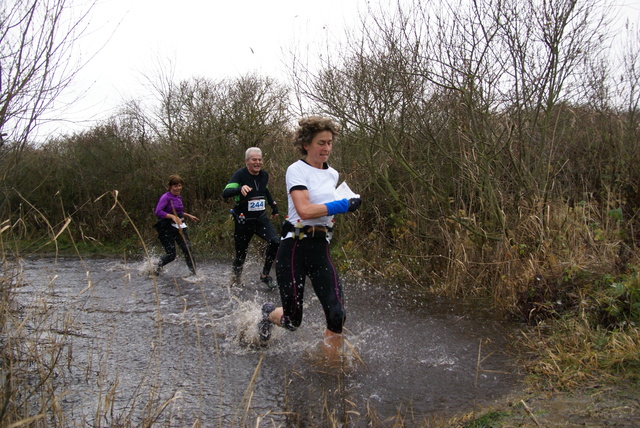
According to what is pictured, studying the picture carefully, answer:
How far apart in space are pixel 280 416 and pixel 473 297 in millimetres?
4105

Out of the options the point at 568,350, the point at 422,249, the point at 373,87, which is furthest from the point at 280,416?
the point at 373,87

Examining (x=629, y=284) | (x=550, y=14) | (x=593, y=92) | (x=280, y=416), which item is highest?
(x=550, y=14)

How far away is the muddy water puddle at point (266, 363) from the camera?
3510mm

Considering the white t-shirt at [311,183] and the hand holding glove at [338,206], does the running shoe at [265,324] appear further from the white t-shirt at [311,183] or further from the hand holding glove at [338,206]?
the hand holding glove at [338,206]

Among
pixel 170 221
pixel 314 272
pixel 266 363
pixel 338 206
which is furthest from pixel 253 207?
pixel 338 206

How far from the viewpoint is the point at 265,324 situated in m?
4.84

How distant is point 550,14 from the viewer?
6844mm

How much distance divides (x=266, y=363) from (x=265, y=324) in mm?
356

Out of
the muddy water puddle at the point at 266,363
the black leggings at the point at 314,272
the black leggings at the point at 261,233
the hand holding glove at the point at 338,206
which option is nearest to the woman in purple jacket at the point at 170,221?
the black leggings at the point at 261,233

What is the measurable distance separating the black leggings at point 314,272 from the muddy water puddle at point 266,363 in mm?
413

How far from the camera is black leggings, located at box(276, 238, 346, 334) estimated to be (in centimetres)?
422

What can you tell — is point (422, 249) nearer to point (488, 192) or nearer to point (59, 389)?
point (488, 192)

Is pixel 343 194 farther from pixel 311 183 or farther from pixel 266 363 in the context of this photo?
pixel 266 363

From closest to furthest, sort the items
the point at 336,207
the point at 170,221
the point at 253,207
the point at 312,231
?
the point at 336,207 → the point at 312,231 → the point at 253,207 → the point at 170,221
